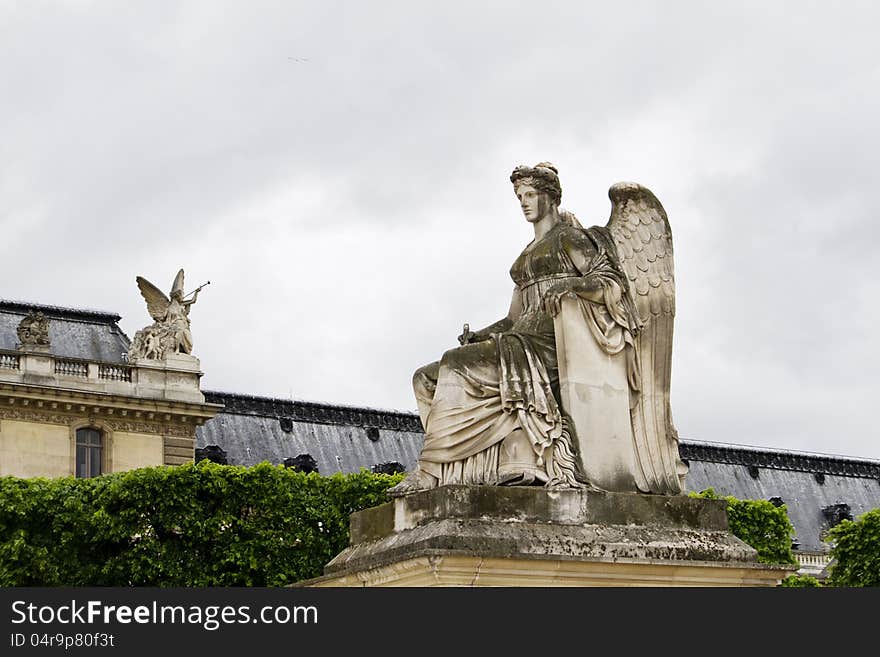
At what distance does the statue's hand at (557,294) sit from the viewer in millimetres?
15156

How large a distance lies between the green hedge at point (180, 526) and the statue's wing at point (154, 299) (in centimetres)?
2278

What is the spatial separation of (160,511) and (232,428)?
25.6m

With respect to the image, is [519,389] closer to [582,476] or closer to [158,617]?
[582,476]

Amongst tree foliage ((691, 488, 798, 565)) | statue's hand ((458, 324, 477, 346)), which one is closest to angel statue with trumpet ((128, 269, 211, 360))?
tree foliage ((691, 488, 798, 565))

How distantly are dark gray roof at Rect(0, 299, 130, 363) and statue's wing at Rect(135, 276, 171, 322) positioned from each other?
4.52ft

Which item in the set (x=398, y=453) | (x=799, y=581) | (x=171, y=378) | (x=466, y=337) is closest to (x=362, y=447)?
(x=398, y=453)

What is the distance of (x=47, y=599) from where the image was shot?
1257 cm

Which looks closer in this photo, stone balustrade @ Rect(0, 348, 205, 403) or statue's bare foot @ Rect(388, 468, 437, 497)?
statue's bare foot @ Rect(388, 468, 437, 497)

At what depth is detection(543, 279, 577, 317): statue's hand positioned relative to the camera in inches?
597

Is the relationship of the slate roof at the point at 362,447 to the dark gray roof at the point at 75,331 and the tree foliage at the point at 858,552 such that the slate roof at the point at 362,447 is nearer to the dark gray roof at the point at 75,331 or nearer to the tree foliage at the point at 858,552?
the dark gray roof at the point at 75,331

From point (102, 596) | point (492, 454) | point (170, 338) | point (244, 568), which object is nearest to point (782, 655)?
point (492, 454)

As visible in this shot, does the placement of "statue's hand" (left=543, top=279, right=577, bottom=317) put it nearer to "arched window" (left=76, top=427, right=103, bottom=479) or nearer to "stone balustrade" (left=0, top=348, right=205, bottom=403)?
"stone balustrade" (left=0, top=348, right=205, bottom=403)

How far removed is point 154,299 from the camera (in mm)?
61531

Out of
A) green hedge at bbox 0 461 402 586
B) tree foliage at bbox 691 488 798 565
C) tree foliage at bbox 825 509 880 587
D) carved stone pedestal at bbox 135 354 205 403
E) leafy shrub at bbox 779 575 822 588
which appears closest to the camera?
green hedge at bbox 0 461 402 586
